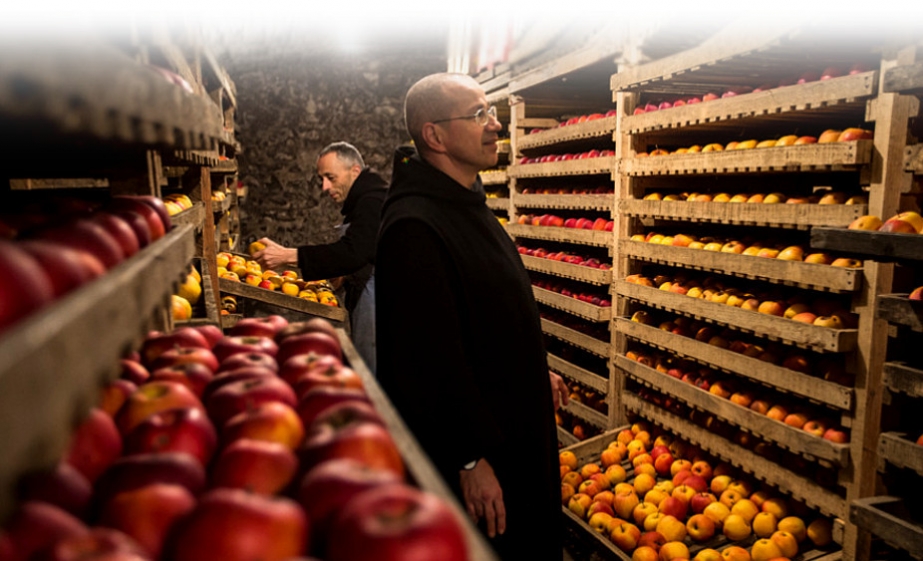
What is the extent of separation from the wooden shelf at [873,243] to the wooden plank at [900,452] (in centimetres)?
80

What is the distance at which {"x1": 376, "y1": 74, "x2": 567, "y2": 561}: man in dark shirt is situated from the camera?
6.87ft

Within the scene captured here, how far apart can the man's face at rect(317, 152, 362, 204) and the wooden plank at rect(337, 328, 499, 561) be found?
12.1 ft

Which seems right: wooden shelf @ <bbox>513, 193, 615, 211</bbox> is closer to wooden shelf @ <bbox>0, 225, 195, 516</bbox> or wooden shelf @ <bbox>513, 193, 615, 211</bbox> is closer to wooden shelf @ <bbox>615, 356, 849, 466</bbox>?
wooden shelf @ <bbox>615, 356, 849, 466</bbox>

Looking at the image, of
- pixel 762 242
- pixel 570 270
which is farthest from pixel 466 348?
pixel 570 270

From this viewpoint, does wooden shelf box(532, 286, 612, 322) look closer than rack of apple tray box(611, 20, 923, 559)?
No

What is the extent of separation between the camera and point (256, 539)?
73 cm

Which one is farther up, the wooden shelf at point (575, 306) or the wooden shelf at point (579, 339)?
the wooden shelf at point (575, 306)

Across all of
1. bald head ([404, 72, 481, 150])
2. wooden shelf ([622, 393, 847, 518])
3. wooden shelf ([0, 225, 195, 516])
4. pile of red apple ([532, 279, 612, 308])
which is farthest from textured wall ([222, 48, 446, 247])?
wooden shelf ([0, 225, 195, 516])

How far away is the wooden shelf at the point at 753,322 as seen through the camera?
2904 millimetres

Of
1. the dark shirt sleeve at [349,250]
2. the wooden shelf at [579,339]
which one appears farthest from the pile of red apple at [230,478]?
the wooden shelf at [579,339]

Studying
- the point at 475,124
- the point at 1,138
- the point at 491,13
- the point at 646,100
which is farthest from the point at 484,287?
the point at 491,13

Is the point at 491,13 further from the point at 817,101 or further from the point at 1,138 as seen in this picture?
the point at 1,138

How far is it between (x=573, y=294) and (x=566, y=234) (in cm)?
46

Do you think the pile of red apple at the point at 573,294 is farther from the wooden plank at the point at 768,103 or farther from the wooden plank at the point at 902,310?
the wooden plank at the point at 902,310
